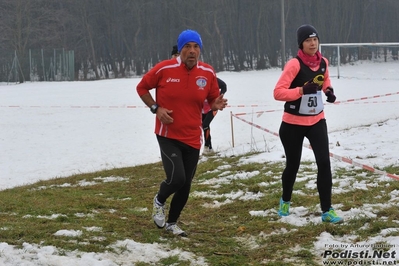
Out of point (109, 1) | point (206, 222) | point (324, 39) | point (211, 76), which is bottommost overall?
point (206, 222)

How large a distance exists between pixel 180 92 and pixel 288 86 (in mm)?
1046

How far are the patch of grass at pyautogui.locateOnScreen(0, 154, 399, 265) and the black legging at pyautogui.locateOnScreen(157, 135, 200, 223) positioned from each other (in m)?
0.31

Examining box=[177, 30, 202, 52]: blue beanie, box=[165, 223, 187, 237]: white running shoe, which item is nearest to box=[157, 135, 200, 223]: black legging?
box=[165, 223, 187, 237]: white running shoe

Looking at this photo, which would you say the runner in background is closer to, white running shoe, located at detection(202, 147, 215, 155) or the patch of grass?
the patch of grass

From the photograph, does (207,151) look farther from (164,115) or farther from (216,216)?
(164,115)

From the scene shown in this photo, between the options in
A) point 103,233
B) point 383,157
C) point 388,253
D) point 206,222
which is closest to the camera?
point 388,253

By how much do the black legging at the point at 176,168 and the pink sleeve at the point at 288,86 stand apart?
3.00ft

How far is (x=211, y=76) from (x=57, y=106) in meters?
22.3

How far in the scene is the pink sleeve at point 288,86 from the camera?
18.7ft

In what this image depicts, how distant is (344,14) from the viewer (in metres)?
64.9

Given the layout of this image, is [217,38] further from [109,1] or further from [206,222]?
[206,222]

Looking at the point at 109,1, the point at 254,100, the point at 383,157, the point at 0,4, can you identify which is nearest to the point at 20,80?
the point at 0,4

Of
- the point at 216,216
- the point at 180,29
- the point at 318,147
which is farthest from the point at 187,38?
the point at 180,29

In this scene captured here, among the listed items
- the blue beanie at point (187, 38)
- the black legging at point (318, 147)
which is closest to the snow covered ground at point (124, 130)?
the black legging at point (318, 147)
